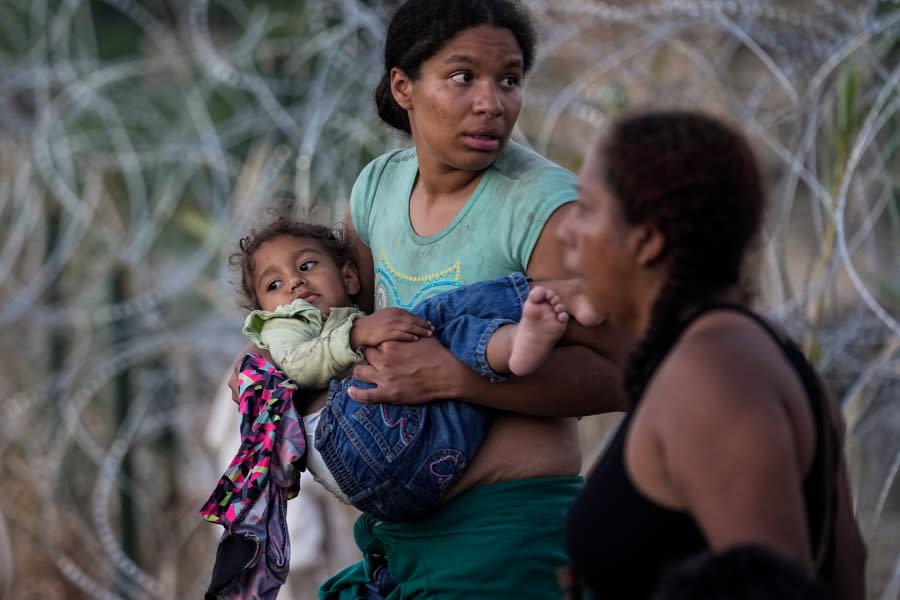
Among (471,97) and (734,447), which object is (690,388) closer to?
(734,447)

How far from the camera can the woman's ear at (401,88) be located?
112 inches

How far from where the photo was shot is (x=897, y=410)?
15.1ft

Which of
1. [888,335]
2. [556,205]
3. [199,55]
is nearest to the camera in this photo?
[556,205]

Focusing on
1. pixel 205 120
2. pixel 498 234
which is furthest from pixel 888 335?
pixel 205 120

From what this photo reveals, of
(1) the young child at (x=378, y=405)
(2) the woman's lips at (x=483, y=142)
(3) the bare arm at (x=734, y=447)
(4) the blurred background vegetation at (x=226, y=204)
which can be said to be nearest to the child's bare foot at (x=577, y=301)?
(1) the young child at (x=378, y=405)

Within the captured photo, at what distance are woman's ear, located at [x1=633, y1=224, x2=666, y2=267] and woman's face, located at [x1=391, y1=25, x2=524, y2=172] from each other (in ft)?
2.80

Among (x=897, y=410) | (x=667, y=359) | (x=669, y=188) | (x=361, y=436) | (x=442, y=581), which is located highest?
(x=669, y=188)

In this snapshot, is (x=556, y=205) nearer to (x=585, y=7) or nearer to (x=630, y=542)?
(x=630, y=542)

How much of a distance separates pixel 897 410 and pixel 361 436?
8.52 feet

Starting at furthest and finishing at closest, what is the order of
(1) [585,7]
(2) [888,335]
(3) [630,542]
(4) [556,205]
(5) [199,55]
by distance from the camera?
1. (5) [199,55]
2. (2) [888,335]
3. (1) [585,7]
4. (4) [556,205]
5. (3) [630,542]

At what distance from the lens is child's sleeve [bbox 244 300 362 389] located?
2.75 meters

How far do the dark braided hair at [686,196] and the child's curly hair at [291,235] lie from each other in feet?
4.09

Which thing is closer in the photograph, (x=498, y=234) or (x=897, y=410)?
(x=498, y=234)

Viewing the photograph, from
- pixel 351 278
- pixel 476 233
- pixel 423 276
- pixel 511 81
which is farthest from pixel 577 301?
pixel 351 278
